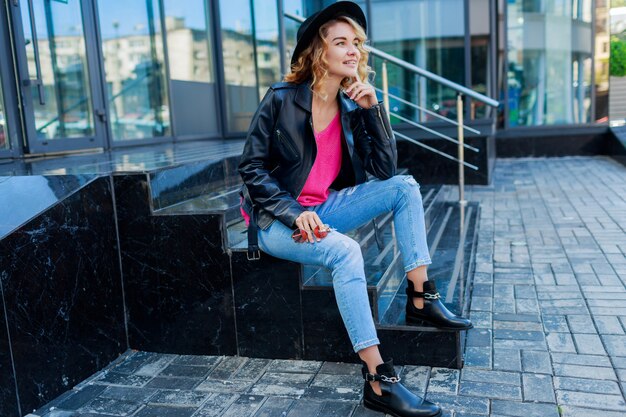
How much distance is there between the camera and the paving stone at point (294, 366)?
2645 mm

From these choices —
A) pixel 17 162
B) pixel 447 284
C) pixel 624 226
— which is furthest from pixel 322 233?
pixel 624 226

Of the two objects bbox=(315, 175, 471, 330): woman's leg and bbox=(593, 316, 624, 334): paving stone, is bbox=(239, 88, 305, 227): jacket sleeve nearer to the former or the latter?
bbox=(315, 175, 471, 330): woman's leg

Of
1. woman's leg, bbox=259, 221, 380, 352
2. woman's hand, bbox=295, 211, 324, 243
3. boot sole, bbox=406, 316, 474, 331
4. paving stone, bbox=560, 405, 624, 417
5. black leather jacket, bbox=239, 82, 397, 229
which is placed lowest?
paving stone, bbox=560, 405, 624, 417

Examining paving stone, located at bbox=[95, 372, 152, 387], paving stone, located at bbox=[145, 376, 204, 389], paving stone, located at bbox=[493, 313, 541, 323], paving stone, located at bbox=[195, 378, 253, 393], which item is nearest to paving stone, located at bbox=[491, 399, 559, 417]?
paving stone, located at bbox=[493, 313, 541, 323]

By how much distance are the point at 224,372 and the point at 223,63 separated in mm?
6027

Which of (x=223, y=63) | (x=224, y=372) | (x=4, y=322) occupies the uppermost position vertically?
(x=223, y=63)

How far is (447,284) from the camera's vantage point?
3.21 metres

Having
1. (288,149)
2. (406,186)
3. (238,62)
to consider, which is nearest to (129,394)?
(288,149)

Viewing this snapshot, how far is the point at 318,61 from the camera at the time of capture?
98.4 inches

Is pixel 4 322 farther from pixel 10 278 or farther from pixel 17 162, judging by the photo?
pixel 17 162

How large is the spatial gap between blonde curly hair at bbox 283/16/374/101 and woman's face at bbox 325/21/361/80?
2 cm

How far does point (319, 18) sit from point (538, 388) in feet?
5.55

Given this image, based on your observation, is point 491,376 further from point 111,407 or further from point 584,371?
point 111,407

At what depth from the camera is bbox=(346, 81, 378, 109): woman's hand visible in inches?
101
